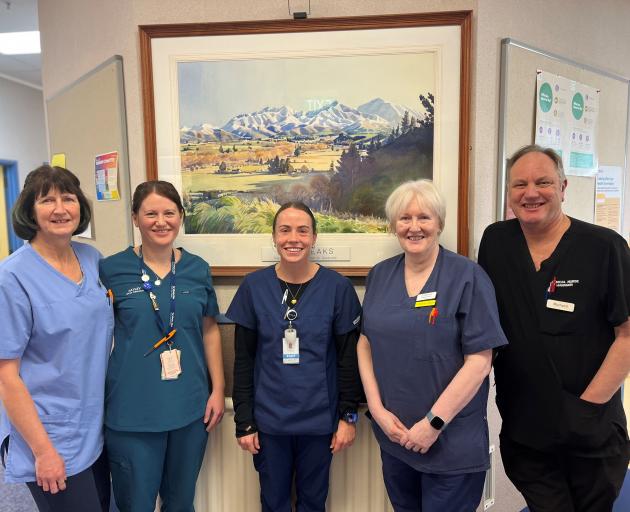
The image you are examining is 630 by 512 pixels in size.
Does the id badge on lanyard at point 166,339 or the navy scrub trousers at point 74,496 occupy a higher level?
the id badge on lanyard at point 166,339

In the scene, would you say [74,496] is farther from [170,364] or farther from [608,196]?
[608,196]

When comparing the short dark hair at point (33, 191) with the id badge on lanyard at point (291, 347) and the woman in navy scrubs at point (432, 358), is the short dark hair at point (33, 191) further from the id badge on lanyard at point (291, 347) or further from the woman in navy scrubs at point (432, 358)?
the woman in navy scrubs at point (432, 358)

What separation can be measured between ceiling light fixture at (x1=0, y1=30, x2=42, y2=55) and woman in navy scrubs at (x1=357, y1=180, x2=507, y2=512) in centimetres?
360

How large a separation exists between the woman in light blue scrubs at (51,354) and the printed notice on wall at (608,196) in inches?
81.4

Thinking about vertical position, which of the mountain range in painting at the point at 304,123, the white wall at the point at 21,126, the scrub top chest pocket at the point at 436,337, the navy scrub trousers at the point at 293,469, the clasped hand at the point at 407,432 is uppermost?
the white wall at the point at 21,126

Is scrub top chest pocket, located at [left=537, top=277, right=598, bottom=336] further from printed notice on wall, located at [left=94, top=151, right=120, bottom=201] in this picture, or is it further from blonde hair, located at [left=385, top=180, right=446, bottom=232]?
printed notice on wall, located at [left=94, top=151, right=120, bottom=201]

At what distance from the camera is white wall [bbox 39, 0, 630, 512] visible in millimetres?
1498

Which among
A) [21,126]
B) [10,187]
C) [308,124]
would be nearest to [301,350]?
[308,124]

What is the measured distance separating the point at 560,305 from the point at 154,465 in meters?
1.34

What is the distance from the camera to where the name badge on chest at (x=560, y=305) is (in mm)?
1183

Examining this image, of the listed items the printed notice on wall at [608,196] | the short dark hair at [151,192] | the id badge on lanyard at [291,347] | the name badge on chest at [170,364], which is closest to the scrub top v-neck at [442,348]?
the id badge on lanyard at [291,347]

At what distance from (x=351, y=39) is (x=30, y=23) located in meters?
2.84

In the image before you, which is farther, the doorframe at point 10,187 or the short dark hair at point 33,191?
the doorframe at point 10,187

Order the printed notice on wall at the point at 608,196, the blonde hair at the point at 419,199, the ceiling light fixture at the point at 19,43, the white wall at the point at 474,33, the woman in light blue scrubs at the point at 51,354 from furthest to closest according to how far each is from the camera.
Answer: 1. the ceiling light fixture at the point at 19,43
2. the printed notice on wall at the point at 608,196
3. the white wall at the point at 474,33
4. the blonde hair at the point at 419,199
5. the woman in light blue scrubs at the point at 51,354
